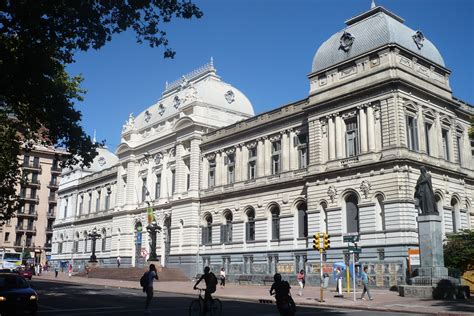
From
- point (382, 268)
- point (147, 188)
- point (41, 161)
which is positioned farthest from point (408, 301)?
point (41, 161)

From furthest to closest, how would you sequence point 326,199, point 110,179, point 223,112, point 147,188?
point 110,179, point 147,188, point 223,112, point 326,199

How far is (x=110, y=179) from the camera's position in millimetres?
74250

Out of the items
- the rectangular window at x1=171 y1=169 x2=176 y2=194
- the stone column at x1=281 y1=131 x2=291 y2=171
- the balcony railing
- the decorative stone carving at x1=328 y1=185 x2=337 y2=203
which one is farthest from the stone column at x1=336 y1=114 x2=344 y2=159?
the balcony railing

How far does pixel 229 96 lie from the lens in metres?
61.8

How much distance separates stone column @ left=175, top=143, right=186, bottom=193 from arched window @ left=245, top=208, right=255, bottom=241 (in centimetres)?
1054

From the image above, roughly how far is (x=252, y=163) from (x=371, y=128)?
15780 millimetres

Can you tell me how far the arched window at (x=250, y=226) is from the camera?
48.7m

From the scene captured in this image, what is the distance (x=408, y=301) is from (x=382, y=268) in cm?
999

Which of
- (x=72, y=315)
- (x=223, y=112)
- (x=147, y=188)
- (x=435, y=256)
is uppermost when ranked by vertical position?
(x=223, y=112)

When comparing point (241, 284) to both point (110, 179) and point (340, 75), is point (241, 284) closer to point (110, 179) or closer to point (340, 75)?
point (340, 75)

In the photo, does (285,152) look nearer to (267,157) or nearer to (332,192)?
(267,157)

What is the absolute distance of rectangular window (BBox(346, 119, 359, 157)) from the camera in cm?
3950

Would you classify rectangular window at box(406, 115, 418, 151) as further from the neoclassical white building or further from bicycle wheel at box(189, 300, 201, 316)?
bicycle wheel at box(189, 300, 201, 316)

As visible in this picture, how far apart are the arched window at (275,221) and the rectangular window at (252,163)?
4705 millimetres
